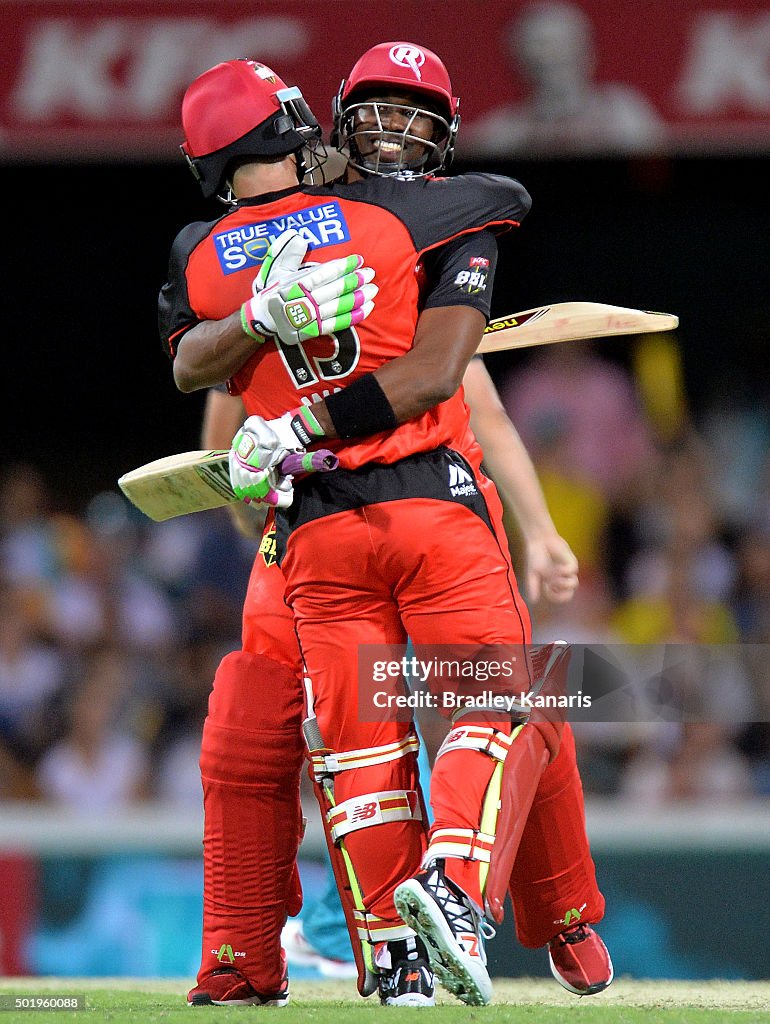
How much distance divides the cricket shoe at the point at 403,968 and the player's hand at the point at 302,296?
1193mm

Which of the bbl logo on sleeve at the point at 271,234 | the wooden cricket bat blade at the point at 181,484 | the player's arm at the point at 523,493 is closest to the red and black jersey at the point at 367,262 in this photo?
the bbl logo on sleeve at the point at 271,234

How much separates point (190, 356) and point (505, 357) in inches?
196

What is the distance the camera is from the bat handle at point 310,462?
2883 mm

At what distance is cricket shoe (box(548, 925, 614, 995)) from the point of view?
3.34 metres

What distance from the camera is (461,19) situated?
641 cm

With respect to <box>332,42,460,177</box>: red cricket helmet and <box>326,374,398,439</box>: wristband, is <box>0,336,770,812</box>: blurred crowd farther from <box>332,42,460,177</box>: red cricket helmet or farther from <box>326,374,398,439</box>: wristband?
<box>326,374,398,439</box>: wristband

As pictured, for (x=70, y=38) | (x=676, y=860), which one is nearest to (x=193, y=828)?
(x=676, y=860)

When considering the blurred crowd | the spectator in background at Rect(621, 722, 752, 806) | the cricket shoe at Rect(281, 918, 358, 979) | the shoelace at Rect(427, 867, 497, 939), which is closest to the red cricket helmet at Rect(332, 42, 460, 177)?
the shoelace at Rect(427, 867, 497, 939)

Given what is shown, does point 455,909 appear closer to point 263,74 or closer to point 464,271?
point 464,271

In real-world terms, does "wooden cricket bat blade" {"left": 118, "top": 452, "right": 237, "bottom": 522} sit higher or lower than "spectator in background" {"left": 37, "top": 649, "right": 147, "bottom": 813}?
higher

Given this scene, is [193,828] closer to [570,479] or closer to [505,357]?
[570,479]

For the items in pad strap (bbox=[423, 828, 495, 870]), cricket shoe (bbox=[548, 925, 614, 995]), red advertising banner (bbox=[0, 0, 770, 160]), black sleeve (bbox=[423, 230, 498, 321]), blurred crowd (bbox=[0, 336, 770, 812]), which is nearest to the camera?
pad strap (bbox=[423, 828, 495, 870])

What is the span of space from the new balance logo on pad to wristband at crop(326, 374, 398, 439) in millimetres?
172

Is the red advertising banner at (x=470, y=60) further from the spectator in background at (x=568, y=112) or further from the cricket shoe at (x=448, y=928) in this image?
the cricket shoe at (x=448, y=928)
